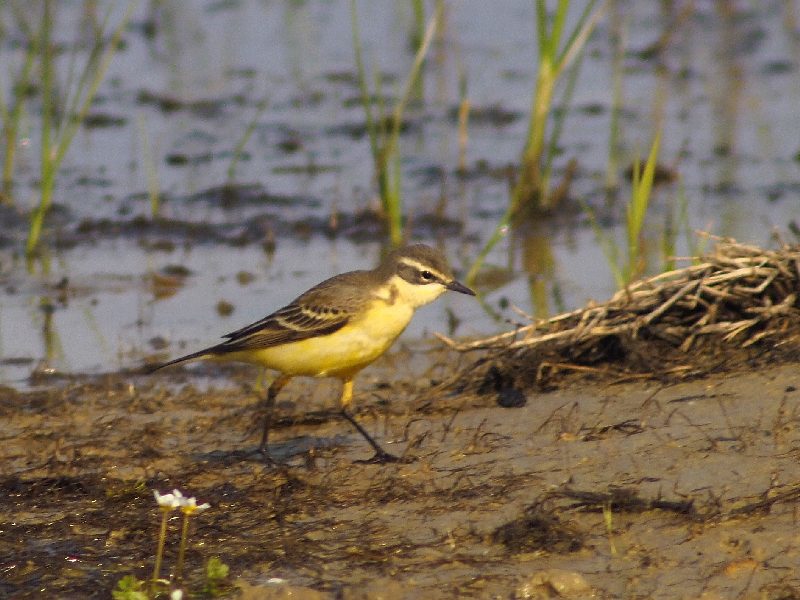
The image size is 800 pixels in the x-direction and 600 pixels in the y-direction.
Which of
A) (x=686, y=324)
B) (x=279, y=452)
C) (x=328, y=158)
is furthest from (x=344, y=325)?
(x=328, y=158)

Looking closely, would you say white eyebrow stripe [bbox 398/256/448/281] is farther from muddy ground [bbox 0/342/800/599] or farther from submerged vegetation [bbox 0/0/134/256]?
submerged vegetation [bbox 0/0/134/256]

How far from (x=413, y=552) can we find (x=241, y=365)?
4.40 meters

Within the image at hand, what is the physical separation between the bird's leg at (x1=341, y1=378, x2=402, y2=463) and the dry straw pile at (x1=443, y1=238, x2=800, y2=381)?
75 centimetres

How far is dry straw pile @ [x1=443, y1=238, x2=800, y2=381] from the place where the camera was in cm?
755

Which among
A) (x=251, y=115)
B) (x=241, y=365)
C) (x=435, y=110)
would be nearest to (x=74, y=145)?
(x=251, y=115)

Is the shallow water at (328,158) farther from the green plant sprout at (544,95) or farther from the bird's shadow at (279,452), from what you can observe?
the bird's shadow at (279,452)

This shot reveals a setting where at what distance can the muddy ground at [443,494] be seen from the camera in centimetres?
534

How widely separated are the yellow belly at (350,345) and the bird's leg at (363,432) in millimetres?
195

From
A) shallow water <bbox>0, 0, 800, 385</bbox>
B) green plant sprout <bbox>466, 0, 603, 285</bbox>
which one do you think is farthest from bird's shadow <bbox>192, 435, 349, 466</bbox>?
green plant sprout <bbox>466, 0, 603, 285</bbox>

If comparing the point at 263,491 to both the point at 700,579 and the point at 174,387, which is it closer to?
the point at 700,579

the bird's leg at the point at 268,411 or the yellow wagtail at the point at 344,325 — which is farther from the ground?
the yellow wagtail at the point at 344,325

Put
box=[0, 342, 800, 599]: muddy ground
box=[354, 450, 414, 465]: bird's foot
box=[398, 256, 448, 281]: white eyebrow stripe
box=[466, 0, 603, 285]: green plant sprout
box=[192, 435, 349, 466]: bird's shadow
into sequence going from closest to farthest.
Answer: box=[0, 342, 800, 599]: muddy ground → box=[354, 450, 414, 465]: bird's foot → box=[192, 435, 349, 466]: bird's shadow → box=[398, 256, 448, 281]: white eyebrow stripe → box=[466, 0, 603, 285]: green plant sprout

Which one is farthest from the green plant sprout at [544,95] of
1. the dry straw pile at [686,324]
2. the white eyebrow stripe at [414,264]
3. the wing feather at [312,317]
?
the wing feather at [312,317]

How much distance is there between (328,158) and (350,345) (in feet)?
25.3
